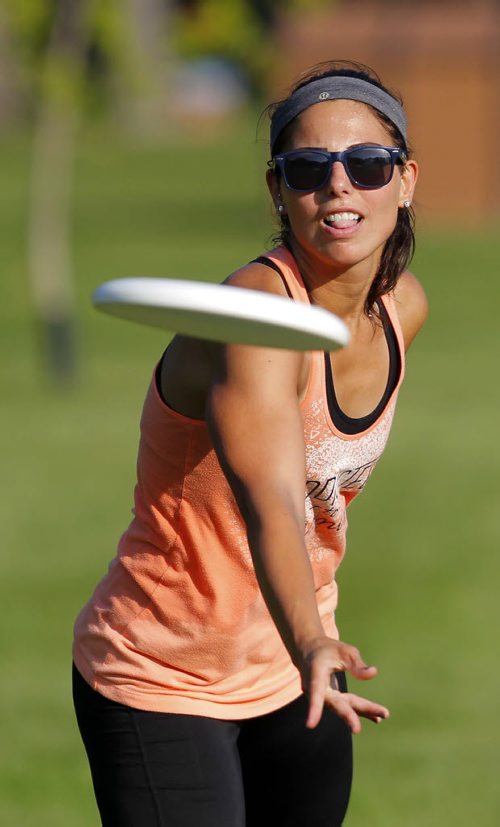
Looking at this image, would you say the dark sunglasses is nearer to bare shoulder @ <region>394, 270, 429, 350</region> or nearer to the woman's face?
the woman's face

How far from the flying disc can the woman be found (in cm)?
33

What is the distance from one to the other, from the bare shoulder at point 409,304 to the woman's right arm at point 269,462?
2.48ft

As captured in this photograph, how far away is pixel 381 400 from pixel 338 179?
0.50 m

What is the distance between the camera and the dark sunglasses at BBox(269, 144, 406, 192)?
11.1 feet

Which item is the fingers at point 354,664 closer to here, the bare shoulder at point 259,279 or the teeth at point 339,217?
the bare shoulder at point 259,279

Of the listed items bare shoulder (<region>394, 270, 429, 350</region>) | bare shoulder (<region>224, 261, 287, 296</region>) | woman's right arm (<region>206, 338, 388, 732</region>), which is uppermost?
bare shoulder (<region>224, 261, 287, 296</region>)

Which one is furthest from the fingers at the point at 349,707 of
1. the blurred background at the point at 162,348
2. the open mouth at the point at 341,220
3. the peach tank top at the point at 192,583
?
the blurred background at the point at 162,348

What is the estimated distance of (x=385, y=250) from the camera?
11.9 ft

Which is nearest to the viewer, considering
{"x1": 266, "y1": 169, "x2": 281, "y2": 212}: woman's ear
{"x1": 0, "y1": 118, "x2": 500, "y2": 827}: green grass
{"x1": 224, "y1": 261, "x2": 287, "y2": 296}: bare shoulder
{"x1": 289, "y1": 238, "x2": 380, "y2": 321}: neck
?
{"x1": 224, "y1": 261, "x2": 287, "y2": 296}: bare shoulder

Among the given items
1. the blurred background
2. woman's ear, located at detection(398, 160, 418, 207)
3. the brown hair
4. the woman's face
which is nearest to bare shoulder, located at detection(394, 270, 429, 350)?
the brown hair

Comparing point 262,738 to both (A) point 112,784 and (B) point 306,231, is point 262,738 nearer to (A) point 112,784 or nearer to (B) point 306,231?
(A) point 112,784

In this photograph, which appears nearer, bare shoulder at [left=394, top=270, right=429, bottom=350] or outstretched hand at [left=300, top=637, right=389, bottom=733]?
outstretched hand at [left=300, top=637, right=389, bottom=733]

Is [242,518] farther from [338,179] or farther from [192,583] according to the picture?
[338,179]

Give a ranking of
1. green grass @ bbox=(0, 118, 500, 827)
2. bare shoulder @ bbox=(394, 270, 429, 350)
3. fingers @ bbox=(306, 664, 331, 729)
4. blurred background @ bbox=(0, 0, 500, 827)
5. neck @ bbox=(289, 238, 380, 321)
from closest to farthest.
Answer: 1. fingers @ bbox=(306, 664, 331, 729)
2. neck @ bbox=(289, 238, 380, 321)
3. bare shoulder @ bbox=(394, 270, 429, 350)
4. green grass @ bbox=(0, 118, 500, 827)
5. blurred background @ bbox=(0, 0, 500, 827)
